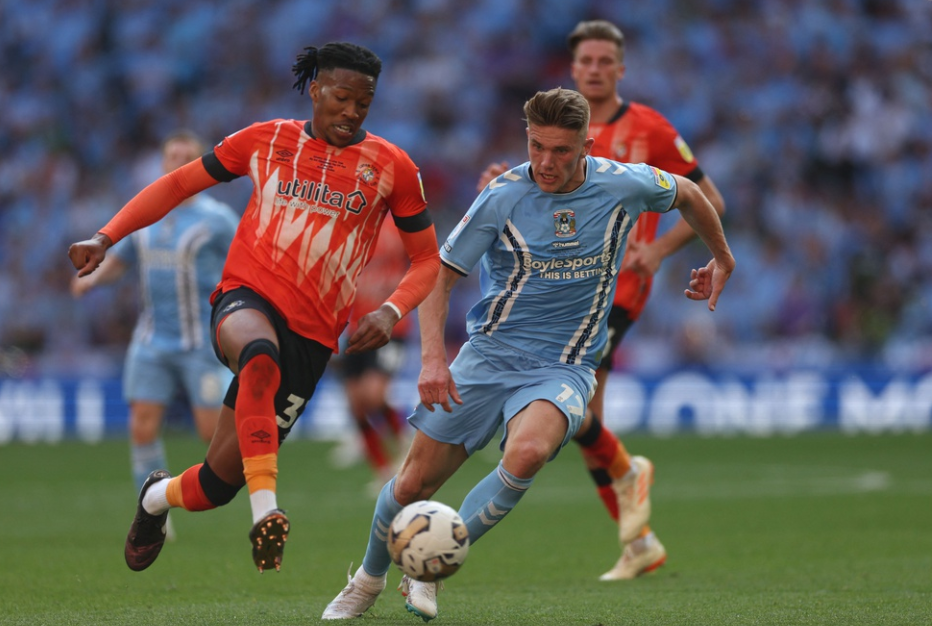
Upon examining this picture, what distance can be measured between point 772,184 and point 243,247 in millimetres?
16371

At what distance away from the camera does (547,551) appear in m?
8.90

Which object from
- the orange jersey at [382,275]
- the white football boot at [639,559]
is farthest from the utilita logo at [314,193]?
the orange jersey at [382,275]

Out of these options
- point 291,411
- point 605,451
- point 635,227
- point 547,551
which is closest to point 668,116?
point 547,551

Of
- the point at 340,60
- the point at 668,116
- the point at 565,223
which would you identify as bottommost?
the point at 668,116

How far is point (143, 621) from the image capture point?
581cm

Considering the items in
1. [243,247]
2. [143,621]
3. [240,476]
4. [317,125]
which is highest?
[317,125]

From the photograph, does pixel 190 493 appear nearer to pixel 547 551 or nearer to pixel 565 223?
pixel 565 223

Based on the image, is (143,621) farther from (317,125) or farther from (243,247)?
(317,125)

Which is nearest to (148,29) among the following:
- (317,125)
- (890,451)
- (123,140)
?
(123,140)

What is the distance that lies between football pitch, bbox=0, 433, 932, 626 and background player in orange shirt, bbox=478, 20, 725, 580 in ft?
1.10

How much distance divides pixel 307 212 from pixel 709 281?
1925mm

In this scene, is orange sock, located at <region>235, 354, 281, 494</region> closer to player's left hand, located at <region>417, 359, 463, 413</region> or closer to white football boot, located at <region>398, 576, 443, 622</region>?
player's left hand, located at <region>417, 359, 463, 413</region>

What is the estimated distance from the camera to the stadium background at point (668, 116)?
1911 cm

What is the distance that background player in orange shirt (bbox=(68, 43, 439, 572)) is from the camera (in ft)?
19.6
